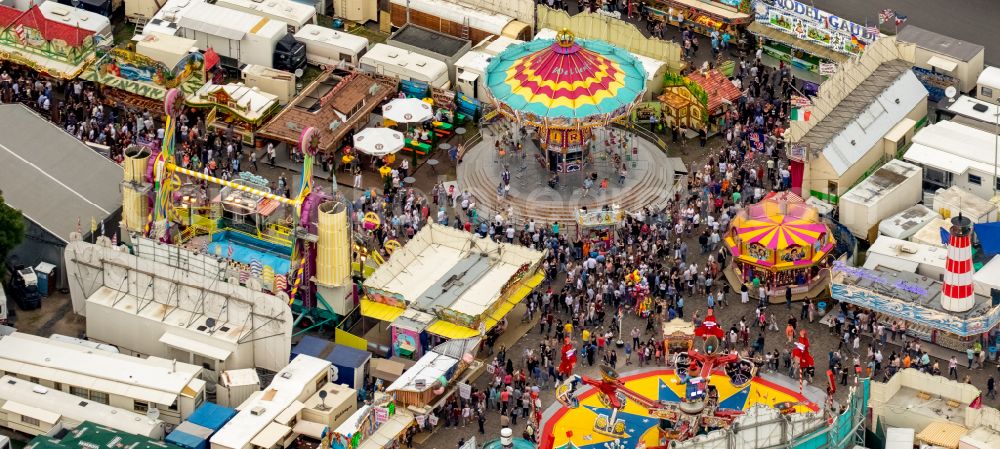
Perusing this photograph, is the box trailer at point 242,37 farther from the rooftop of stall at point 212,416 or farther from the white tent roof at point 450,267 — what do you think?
the rooftop of stall at point 212,416

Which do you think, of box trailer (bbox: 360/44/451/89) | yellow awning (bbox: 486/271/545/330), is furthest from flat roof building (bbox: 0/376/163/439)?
box trailer (bbox: 360/44/451/89)

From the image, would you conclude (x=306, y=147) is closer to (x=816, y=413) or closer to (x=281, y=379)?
(x=281, y=379)

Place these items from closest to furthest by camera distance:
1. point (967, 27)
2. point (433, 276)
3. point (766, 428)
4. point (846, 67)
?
point (766, 428) → point (433, 276) → point (846, 67) → point (967, 27)

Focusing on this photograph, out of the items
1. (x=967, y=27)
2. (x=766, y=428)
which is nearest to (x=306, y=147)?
(x=766, y=428)

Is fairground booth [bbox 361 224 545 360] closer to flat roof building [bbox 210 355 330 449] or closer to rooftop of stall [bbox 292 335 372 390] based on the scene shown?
rooftop of stall [bbox 292 335 372 390]

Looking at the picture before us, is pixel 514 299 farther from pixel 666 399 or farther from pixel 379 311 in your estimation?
pixel 666 399
